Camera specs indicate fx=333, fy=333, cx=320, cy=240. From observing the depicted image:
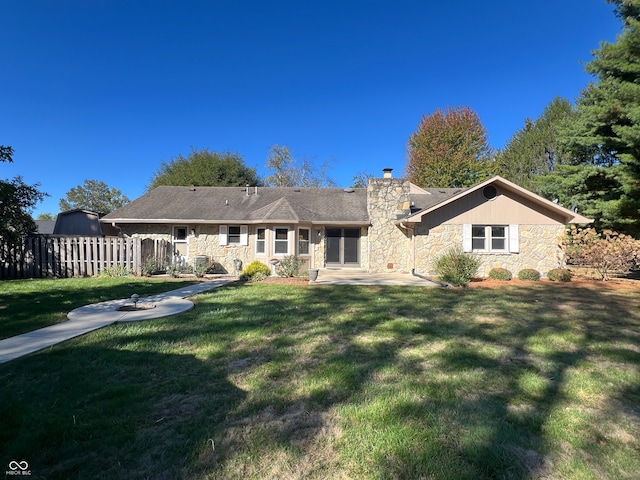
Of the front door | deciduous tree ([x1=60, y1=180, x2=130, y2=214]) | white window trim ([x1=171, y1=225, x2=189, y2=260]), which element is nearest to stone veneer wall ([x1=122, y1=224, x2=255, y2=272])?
white window trim ([x1=171, y1=225, x2=189, y2=260])

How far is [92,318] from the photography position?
6.26 meters

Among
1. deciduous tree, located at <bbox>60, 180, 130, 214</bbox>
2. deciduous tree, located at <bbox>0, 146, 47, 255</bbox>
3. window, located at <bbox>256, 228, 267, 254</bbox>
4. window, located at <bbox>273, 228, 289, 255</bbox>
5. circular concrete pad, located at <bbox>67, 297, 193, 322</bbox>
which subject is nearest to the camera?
circular concrete pad, located at <bbox>67, 297, 193, 322</bbox>

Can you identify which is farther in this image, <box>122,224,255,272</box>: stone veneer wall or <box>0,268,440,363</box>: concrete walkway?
<box>122,224,255,272</box>: stone veneer wall

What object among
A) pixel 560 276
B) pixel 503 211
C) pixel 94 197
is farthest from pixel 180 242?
pixel 94 197

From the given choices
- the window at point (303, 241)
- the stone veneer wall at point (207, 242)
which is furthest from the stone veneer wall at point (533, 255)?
the stone veneer wall at point (207, 242)

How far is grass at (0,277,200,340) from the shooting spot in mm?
5915

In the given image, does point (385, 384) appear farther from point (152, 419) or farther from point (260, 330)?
point (260, 330)

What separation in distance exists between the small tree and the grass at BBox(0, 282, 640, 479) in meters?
8.25

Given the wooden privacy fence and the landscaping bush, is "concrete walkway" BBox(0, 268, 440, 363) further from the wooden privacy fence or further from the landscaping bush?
the wooden privacy fence

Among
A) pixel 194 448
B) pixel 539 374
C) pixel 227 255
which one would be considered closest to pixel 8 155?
pixel 227 255

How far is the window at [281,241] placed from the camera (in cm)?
1574

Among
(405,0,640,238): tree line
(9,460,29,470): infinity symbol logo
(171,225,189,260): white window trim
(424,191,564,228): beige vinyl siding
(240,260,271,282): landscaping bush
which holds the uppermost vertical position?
(405,0,640,238): tree line

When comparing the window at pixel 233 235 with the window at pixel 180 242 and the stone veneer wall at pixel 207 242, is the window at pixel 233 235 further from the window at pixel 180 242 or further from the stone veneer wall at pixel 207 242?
the window at pixel 180 242

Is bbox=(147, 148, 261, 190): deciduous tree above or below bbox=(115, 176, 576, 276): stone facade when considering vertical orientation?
above
